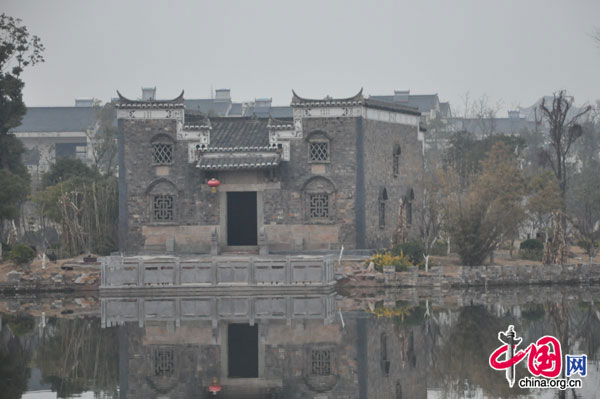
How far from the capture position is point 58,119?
7912 centimetres

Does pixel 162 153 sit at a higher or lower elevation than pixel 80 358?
higher

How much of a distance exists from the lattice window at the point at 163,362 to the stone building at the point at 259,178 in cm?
1657

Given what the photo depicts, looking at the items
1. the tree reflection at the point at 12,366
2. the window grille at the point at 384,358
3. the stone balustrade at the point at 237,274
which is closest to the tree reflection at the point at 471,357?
the window grille at the point at 384,358

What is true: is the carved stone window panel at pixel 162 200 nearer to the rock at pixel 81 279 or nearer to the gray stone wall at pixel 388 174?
the rock at pixel 81 279

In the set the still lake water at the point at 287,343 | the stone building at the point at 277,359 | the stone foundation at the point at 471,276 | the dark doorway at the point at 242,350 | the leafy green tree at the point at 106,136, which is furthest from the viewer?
the leafy green tree at the point at 106,136

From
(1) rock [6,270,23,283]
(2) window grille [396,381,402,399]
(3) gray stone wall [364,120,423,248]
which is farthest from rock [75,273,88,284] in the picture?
(2) window grille [396,381,402,399]

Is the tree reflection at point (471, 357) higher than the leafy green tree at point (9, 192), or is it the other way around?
the leafy green tree at point (9, 192)

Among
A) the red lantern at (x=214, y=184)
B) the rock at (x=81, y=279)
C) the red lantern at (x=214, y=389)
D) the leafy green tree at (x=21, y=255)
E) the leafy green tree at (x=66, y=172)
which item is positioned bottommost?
the red lantern at (x=214, y=389)

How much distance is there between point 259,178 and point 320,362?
63.9 ft

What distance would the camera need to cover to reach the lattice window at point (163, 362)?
2011cm

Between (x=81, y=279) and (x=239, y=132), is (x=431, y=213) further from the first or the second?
(x=81, y=279)

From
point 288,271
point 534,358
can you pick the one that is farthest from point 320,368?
point 288,271

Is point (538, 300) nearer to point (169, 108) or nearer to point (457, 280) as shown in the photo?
point (457, 280)

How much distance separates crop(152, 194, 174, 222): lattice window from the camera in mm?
40406
